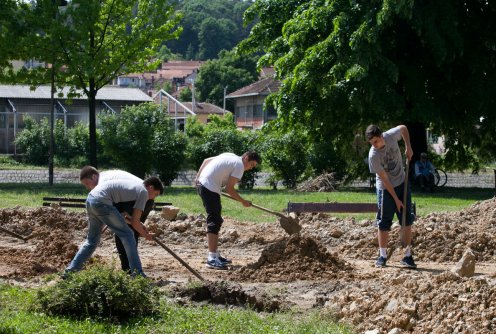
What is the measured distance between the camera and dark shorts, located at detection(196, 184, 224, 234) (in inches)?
473

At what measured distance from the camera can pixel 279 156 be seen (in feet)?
93.4

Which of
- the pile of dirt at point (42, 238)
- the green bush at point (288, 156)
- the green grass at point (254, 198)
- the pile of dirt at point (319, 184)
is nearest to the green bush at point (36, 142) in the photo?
the green grass at point (254, 198)

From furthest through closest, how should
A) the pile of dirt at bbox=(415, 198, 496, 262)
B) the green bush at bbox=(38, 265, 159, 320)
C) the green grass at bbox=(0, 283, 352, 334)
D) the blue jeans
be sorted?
the pile of dirt at bbox=(415, 198, 496, 262) → the blue jeans → the green bush at bbox=(38, 265, 159, 320) → the green grass at bbox=(0, 283, 352, 334)

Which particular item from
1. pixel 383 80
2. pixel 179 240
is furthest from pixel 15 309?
pixel 383 80

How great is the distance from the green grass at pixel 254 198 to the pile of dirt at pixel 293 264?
6.12 m

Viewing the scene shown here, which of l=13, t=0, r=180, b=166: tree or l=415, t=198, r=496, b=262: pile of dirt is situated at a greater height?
l=13, t=0, r=180, b=166: tree

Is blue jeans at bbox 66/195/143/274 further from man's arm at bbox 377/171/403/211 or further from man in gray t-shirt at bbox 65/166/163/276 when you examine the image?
man's arm at bbox 377/171/403/211

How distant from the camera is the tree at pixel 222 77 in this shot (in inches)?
3723

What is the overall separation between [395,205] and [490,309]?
4.27m

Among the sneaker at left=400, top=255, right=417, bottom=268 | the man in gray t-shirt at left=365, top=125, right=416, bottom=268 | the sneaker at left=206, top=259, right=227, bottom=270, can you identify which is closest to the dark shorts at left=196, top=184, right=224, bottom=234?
the sneaker at left=206, top=259, right=227, bottom=270

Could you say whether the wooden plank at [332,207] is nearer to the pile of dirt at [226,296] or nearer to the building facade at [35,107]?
the pile of dirt at [226,296]

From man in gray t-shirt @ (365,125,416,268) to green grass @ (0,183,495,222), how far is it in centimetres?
589

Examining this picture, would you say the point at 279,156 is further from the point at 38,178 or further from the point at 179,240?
the point at 179,240

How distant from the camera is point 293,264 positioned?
11.4 meters
